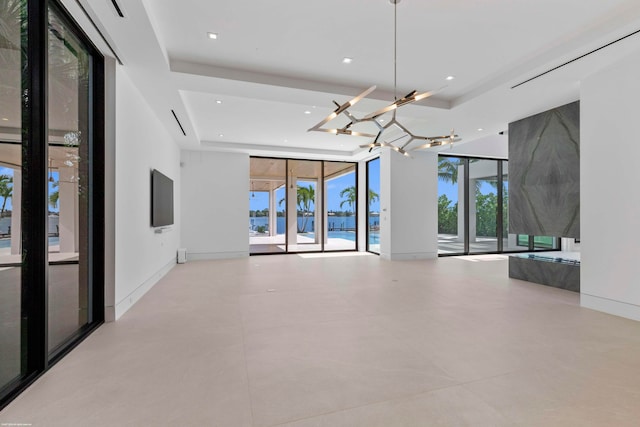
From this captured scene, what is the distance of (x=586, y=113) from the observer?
4.30 m

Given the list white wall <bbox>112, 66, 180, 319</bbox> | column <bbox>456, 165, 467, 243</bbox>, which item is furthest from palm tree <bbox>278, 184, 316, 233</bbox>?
white wall <bbox>112, 66, 180, 319</bbox>

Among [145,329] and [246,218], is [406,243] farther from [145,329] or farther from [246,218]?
[145,329]

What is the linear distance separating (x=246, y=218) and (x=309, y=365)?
23.9 ft

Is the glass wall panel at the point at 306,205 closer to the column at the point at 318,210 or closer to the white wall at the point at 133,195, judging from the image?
the column at the point at 318,210

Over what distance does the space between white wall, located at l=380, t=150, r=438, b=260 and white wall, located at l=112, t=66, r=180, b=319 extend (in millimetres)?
5890

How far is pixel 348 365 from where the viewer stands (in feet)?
8.68

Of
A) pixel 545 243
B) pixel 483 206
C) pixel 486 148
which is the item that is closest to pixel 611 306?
→ pixel 483 206

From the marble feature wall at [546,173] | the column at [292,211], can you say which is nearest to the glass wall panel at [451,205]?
the marble feature wall at [546,173]

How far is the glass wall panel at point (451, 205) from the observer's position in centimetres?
999

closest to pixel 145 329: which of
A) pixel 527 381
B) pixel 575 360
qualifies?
pixel 527 381

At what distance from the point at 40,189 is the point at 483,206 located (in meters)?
10.9

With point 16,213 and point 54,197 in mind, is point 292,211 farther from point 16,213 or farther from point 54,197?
point 16,213

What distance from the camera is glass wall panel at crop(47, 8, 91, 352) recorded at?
2.84m

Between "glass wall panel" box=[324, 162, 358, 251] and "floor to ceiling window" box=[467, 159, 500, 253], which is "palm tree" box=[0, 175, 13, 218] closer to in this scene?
"glass wall panel" box=[324, 162, 358, 251]
